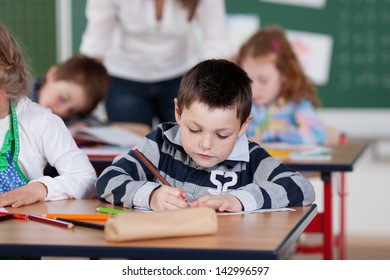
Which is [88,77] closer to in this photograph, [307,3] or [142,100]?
[142,100]

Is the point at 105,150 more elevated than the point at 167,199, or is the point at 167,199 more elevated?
the point at 167,199

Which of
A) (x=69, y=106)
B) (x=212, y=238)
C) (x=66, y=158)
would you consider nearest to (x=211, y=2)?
(x=69, y=106)

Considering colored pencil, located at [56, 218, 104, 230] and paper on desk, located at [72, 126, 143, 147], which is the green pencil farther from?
paper on desk, located at [72, 126, 143, 147]

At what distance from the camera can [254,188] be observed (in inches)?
77.5

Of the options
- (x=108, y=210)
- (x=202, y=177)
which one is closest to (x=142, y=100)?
(x=202, y=177)

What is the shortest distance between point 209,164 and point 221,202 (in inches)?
6.3

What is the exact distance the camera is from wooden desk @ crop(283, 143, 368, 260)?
2953 mm

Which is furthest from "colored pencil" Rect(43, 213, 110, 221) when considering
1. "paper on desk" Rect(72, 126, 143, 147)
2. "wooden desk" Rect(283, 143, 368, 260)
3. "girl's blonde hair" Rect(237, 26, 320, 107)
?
"girl's blonde hair" Rect(237, 26, 320, 107)

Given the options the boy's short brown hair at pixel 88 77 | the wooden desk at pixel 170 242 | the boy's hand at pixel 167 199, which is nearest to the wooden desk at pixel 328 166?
the boy's short brown hair at pixel 88 77

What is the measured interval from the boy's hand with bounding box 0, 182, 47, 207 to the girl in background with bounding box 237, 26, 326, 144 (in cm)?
184

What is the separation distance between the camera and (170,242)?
1.60 meters
